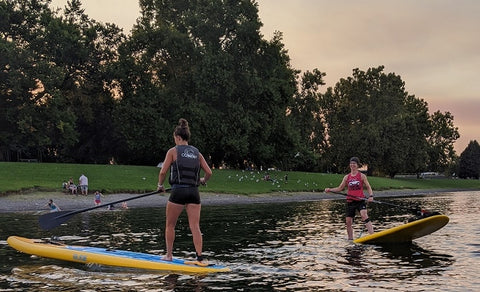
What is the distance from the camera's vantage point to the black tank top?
436 inches

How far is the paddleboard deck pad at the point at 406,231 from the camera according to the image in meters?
15.0

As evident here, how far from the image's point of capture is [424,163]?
101312 mm

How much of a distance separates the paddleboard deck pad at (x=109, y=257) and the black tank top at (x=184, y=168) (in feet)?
5.86

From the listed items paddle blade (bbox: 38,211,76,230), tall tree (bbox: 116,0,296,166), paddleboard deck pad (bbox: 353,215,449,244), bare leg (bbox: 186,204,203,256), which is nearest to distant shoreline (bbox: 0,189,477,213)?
tall tree (bbox: 116,0,296,166)

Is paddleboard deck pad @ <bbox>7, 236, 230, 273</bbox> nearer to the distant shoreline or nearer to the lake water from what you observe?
the lake water

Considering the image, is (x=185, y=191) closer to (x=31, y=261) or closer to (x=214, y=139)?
(x=31, y=261)

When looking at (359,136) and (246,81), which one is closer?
(246,81)

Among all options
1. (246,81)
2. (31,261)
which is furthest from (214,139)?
(31,261)

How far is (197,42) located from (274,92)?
11.5 m

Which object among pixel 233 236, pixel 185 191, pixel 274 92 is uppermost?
pixel 274 92

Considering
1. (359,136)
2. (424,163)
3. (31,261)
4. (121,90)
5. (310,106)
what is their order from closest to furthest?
(31,261), (121,90), (310,106), (359,136), (424,163)

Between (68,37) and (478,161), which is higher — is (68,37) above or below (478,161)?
above

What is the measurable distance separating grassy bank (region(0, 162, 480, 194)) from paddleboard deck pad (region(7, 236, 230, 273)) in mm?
26901

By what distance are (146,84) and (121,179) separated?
1963cm
